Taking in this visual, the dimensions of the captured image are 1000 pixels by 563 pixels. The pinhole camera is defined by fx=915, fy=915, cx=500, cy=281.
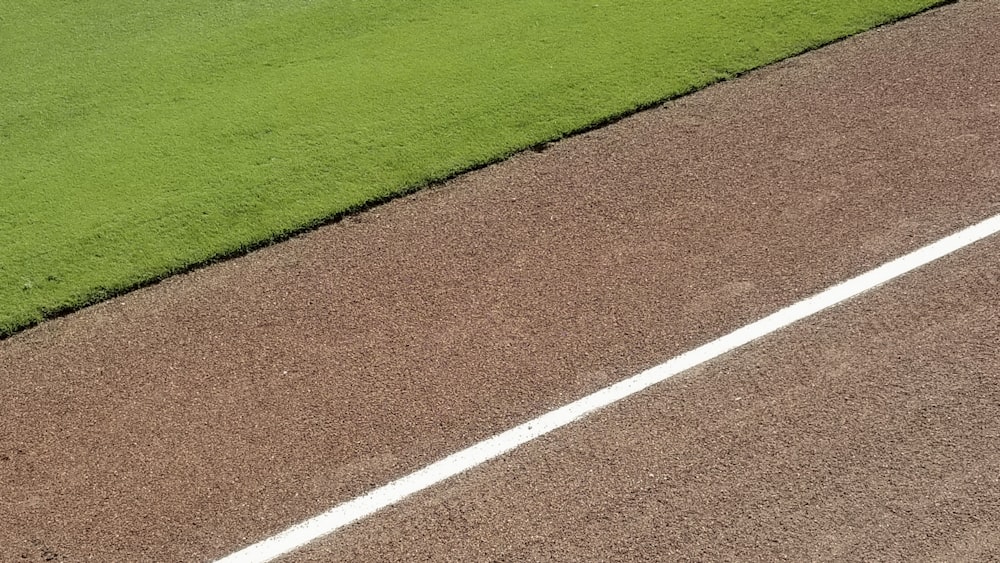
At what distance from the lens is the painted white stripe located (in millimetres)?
4652

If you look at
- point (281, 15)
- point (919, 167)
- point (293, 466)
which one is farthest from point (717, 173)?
point (281, 15)

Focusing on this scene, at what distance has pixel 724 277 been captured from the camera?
563 centimetres

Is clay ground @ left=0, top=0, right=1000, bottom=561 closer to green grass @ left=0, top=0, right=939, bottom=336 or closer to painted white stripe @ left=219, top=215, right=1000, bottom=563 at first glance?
painted white stripe @ left=219, top=215, right=1000, bottom=563

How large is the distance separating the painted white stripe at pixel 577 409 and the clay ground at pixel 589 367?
0.06 metres

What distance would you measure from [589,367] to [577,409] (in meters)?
0.31

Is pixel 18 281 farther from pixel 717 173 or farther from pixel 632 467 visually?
pixel 717 173

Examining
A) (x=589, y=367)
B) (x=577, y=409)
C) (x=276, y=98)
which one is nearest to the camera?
(x=577, y=409)

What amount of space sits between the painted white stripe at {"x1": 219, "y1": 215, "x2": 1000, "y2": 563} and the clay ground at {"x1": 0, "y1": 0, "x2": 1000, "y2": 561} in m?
0.06

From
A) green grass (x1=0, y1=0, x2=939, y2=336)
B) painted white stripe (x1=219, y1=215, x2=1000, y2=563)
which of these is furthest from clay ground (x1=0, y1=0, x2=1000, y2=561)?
green grass (x1=0, y1=0, x2=939, y2=336)

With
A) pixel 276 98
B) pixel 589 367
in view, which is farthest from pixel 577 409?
pixel 276 98

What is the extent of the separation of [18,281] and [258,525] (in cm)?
276

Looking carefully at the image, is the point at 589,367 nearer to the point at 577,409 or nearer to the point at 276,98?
the point at 577,409

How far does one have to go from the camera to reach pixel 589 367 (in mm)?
5230

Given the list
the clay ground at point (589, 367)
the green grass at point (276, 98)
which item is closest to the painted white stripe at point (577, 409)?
the clay ground at point (589, 367)
